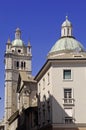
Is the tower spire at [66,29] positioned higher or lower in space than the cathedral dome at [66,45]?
higher

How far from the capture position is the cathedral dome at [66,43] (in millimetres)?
95375

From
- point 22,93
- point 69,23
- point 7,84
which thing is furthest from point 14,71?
point 22,93

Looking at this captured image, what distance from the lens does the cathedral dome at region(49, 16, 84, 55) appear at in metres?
95.4

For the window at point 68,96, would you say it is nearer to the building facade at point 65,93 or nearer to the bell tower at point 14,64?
the building facade at point 65,93

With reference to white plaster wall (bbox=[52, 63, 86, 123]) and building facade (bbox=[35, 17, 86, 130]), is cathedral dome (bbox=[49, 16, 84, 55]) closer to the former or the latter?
building facade (bbox=[35, 17, 86, 130])

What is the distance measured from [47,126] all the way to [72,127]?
405 centimetres

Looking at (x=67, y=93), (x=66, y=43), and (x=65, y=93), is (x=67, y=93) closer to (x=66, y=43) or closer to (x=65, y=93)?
(x=65, y=93)

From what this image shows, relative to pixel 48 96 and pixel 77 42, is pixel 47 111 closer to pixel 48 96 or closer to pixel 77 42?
pixel 48 96

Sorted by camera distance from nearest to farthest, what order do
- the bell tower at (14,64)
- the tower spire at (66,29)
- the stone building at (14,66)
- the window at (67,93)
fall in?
1. the window at (67,93)
2. the tower spire at (66,29)
3. the stone building at (14,66)
4. the bell tower at (14,64)

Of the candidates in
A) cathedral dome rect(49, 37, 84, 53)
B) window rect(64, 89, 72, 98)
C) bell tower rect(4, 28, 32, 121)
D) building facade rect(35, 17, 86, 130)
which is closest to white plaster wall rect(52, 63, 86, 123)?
building facade rect(35, 17, 86, 130)

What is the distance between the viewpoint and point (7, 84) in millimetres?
160125

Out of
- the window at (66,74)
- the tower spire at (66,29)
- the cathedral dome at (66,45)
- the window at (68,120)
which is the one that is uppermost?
the tower spire at (66,29)

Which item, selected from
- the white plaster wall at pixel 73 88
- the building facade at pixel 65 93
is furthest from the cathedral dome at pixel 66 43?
the white plaster wall at pixel 73 88

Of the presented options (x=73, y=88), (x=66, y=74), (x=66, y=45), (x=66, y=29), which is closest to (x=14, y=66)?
(x=66, y=29)
